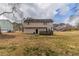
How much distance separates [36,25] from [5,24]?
1.14 ft

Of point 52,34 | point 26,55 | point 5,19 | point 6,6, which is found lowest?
point 26,55

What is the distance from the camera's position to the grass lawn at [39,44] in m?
2.17

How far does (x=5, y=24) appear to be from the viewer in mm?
2158

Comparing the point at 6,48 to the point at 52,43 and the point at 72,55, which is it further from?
the point at 72,55

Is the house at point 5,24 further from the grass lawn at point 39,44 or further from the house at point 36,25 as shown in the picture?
the house at point 36,25

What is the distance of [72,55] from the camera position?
216cm

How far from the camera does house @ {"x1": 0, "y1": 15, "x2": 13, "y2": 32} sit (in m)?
2.17

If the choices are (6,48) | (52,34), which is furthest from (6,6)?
(52,34)

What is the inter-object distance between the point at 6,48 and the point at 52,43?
514 millimetres

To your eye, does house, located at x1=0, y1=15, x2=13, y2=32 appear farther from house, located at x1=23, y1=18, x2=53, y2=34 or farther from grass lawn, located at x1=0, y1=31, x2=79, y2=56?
house, located at x1=23, y1=18, x2=53, y2=34

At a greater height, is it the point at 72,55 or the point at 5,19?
the point at 5,19

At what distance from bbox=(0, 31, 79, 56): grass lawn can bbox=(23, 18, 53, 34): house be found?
7cm

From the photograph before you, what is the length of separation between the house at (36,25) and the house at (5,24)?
160mm

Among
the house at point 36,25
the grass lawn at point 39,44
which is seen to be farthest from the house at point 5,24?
the house at point 36,25
